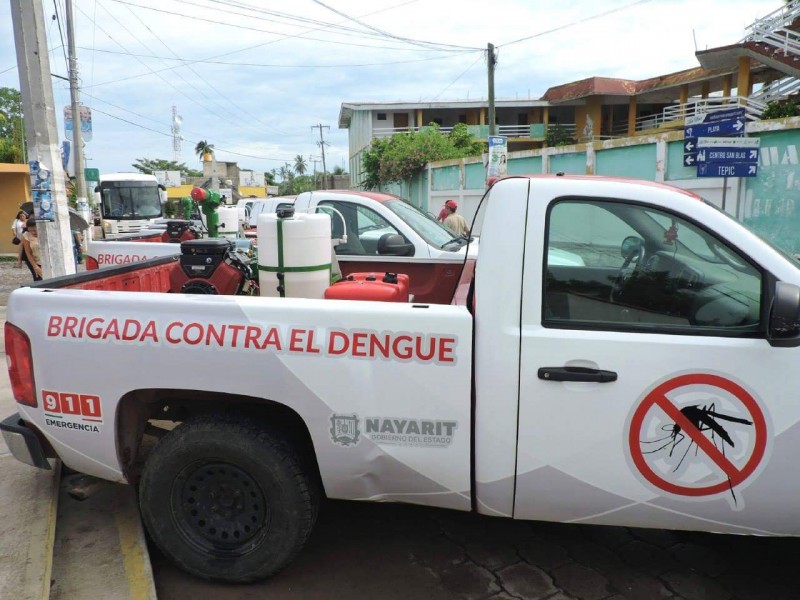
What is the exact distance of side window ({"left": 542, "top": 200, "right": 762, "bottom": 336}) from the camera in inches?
102

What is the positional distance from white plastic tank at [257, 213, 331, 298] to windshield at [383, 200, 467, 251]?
307cm

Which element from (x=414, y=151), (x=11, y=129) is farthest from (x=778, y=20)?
(x=11, y=129)

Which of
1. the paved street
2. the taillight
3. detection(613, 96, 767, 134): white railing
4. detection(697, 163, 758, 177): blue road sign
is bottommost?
the paved street

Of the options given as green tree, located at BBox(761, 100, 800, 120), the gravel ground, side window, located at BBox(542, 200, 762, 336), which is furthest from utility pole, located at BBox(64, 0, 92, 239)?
green tree, located at BBox(761, 100, 800, 120)

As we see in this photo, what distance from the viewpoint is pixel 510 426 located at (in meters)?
2.65

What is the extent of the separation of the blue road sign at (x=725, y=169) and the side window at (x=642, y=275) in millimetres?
6928

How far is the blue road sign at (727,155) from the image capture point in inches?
342

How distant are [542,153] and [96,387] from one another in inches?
643

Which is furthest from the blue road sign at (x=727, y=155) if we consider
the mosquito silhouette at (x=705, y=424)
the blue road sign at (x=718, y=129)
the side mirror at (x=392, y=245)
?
the mosquito silhouette at (x=705, y=424)

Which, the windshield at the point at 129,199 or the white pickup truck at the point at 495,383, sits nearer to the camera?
the white pickup truck at the point at 495,383

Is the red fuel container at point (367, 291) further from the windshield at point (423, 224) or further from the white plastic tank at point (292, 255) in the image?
the windshield at point (423, 224)

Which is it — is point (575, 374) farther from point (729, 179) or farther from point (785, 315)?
point (729, 179)

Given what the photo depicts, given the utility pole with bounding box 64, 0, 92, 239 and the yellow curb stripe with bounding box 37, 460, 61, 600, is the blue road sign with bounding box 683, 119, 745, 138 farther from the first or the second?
the utility pole with bounding box 64, 0, 92, 239

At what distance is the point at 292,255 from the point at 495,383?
1564mm
